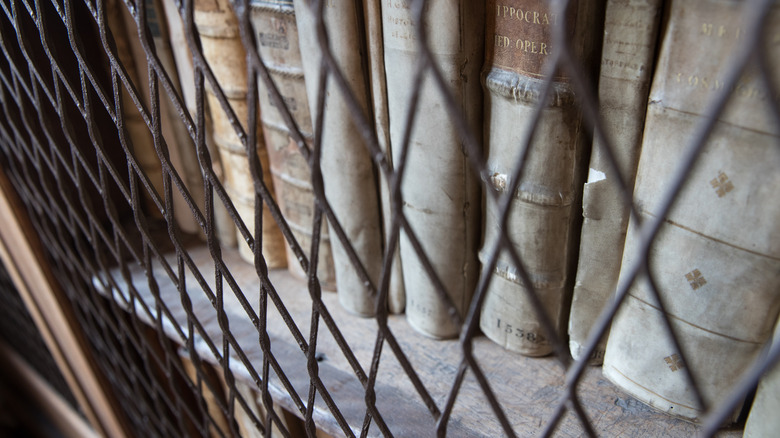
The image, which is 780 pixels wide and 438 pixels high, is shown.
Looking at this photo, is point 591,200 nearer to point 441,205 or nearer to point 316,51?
point 441,205

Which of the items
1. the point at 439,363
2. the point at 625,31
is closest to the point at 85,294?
the point at 439,363

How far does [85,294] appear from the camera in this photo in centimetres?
83

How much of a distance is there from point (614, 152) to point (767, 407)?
0.20 metres

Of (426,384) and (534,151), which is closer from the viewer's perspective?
(534,151)

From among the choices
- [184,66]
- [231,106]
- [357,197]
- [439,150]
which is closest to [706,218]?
[439,150]

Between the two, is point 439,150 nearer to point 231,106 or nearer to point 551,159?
point 551,159

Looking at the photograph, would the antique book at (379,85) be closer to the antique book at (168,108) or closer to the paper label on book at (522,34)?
the paper label on book at (522,34)

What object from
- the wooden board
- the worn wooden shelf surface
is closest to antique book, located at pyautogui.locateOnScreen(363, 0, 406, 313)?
the worn wooden shelf surface

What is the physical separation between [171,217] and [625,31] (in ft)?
1.23

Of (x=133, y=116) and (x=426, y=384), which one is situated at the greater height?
(x=133, y=116)

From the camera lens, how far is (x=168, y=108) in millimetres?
693

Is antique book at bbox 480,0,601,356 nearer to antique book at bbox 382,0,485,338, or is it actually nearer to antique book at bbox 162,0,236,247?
antique book at bbox 382,0,485,338

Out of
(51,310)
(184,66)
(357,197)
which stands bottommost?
(51,310)

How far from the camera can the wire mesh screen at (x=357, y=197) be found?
0.30 metres
